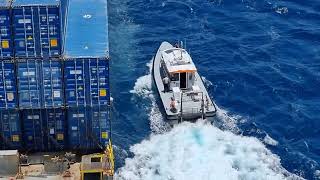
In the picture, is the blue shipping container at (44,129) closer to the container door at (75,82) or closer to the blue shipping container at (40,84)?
the blue shipping container at (40,84)

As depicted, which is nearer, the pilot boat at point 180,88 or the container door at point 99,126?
the container door at point 99,126

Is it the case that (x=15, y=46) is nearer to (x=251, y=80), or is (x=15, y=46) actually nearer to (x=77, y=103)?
(x=77, y=103)

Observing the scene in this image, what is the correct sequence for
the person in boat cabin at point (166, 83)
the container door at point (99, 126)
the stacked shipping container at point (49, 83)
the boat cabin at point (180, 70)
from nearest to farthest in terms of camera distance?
the stacked shipping container at point (49, 83) < the container door at point (99, 126) < the boat cabin at point (180, 70) < the person in boat cabin at point (166, 83)

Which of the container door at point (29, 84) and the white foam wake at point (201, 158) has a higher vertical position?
the container door at point (29, 84)

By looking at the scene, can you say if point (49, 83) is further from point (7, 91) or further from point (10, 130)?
point (10, 130)

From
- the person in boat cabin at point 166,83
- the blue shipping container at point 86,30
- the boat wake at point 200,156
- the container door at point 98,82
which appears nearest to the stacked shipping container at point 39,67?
the blue shipping container at point 86,30

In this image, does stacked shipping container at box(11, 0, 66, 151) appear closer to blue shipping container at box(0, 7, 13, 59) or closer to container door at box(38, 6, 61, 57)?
container door at box(38, 6, 61, 57)

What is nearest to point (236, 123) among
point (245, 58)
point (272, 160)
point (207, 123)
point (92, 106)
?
point (207, 123)
